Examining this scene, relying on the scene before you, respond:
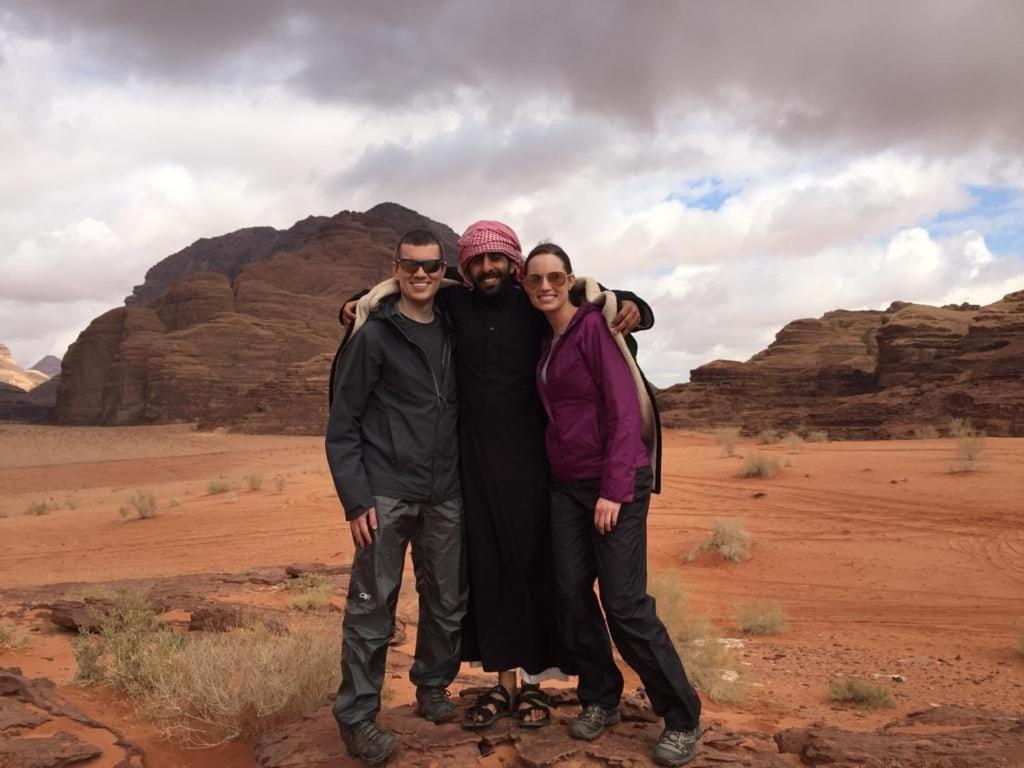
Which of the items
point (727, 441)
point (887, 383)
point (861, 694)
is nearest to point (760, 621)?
point (861, 694)

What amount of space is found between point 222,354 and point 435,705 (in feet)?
225

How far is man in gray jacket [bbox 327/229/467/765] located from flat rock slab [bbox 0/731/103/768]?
1221 millimetres

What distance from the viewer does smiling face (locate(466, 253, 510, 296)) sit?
3236 mm

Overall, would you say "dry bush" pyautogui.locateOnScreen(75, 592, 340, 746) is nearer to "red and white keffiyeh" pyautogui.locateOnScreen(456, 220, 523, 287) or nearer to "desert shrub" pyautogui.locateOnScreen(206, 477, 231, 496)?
"red and white keffiyeh" pyautogui.locateOnScreen(456, 220, 523, 287)

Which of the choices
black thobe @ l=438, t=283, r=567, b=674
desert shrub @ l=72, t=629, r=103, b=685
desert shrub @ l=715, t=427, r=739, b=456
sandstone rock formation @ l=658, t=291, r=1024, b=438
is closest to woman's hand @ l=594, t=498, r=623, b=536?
black thobe @ l=438, t=283, r=567, b=674

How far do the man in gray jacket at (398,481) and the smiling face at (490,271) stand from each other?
0.18m

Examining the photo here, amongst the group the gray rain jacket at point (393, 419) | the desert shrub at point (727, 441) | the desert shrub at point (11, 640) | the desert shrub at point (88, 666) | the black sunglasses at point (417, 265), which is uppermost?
the black sunglasses at point (417, 265)

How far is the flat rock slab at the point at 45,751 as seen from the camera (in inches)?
122

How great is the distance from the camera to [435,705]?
3.36 metres

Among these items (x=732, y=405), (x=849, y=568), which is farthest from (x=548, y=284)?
(x=732, y=405)

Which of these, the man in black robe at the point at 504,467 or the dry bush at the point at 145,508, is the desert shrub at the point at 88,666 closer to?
the man in black robe at the point at 504,467

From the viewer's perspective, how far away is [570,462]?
311 cm

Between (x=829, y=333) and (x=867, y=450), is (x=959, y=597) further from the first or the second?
(x=829, y=333)

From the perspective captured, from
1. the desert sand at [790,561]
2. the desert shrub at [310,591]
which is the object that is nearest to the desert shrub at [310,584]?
the desert shrub at [310,591]
